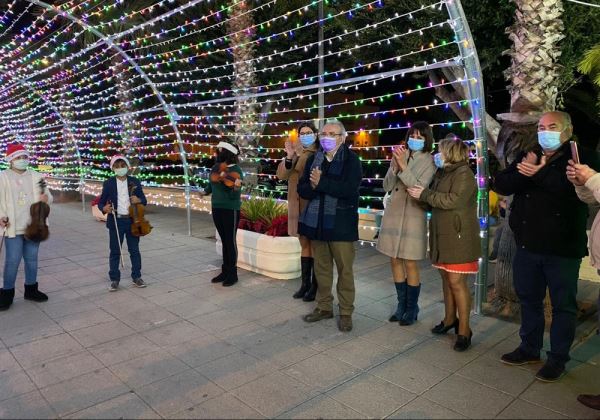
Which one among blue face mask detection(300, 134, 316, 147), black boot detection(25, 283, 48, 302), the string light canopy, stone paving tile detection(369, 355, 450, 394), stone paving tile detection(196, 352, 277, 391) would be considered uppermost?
the string light canopy

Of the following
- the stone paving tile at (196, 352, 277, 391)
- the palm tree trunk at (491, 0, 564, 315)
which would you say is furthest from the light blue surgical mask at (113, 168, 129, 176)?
the palm tree trunk at (491, 0, 564, 315)

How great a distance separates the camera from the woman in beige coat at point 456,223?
3.51m

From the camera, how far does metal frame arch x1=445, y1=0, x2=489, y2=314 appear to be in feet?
12.5

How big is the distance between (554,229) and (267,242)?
3.27 metres

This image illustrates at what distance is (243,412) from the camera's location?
2.72m

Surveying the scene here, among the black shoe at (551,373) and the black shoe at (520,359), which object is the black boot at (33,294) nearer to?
the black shoe at (520,359)

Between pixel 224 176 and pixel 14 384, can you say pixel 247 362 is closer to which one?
pixel 14 384

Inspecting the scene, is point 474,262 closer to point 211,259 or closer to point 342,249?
point 342,249

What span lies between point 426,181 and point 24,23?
14.4 meters

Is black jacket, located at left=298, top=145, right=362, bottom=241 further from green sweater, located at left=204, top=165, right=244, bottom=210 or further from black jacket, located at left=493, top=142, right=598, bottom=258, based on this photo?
green sweater, located at left=204, top=165, right=244, bottom=210

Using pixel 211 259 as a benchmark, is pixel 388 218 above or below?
above

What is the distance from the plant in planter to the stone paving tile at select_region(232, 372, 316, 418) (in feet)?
7.83

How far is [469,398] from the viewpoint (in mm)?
2881

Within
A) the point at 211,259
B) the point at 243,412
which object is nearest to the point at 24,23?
the point at 211,259
